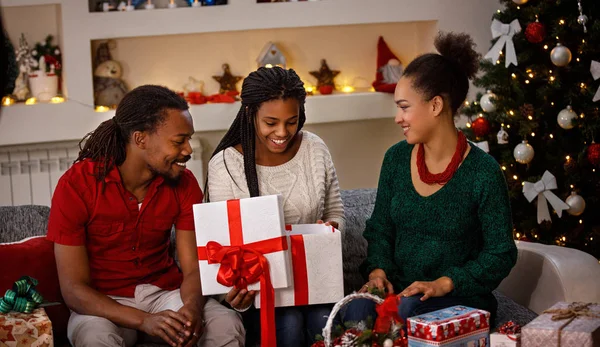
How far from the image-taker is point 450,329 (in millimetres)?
1855

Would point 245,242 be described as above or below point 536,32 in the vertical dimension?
below

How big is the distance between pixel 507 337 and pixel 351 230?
36.7 inches

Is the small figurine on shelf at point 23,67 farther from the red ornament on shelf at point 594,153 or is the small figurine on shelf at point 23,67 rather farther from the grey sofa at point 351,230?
the red ornament on shelf at point 594,153

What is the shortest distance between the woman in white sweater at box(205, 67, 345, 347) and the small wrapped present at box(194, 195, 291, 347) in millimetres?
278

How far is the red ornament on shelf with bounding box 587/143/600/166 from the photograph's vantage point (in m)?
3.54

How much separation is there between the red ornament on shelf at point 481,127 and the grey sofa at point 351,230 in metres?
1.13

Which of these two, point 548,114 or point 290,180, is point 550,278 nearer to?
point 290,180

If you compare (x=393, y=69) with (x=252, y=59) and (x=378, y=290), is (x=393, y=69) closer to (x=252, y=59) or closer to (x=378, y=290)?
(x=252, y=59)

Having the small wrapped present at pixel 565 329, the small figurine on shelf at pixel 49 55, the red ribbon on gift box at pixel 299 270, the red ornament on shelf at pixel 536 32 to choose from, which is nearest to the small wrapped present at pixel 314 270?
the red ribbon on gift box at pixel 299 270

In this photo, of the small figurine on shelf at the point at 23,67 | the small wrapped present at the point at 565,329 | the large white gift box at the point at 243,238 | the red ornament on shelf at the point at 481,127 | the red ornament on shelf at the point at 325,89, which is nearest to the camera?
the small wrapped present at the point at 565,329

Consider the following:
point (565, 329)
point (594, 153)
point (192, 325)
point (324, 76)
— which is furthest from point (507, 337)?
point (324, 76)

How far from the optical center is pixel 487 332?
1.94 m

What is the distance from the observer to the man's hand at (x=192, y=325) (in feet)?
7.10

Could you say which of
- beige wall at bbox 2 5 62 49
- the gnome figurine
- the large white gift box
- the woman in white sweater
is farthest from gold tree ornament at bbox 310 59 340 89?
the large white gift box
